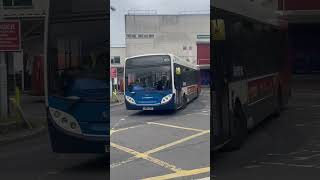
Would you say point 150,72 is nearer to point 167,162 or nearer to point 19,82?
point 167,162

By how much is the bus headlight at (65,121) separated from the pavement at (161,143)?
1899 millimetres

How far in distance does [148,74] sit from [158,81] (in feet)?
0.26

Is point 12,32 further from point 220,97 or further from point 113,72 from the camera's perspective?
point 113,72

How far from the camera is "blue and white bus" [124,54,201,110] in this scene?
315cm

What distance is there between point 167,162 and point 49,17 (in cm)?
219

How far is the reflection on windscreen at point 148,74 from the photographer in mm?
3139

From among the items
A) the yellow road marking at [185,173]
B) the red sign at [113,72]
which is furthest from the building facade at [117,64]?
the yellow road marking at [185,173]

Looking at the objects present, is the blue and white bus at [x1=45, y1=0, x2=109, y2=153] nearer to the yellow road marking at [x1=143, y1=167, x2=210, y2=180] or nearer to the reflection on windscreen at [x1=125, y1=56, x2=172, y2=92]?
the reflection on windscreen at [x1=125, y1=56, x2=172, y2=92]

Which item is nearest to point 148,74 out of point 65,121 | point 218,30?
point 218,30

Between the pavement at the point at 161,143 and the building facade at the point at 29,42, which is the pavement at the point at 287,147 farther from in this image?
the building facade at the point at 29,42

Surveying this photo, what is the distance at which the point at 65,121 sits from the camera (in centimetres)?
516

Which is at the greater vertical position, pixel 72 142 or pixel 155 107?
pixel 155 107

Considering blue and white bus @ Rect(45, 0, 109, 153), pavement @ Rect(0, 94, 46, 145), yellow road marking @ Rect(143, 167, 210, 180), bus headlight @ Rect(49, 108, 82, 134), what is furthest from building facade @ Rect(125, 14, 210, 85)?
bus headlight @ Rect(49, 108, 82, 134)

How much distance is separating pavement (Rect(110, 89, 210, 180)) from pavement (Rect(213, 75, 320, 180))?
3.65 feet
